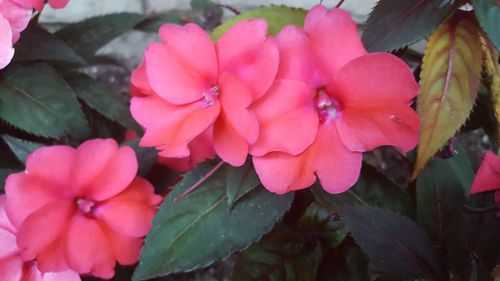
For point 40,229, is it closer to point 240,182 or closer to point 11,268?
point 11,268

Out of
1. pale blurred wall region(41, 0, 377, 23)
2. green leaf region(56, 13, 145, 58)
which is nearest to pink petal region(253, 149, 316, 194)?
green leaf region(56, 13, 145, 58)

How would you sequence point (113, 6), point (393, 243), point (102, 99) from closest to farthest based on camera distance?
point (393, 243) < point (102, 99) < point (113, 6)

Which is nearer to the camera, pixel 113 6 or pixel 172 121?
pixel 172 121

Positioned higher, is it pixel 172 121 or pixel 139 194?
pixel 172 121

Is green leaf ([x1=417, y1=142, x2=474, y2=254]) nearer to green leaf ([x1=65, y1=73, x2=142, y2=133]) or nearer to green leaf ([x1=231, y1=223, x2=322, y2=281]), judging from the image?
green leaf ([x1=231, y1=223, x2=322, y2=281])

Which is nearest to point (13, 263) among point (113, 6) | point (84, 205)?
point (84, 205)

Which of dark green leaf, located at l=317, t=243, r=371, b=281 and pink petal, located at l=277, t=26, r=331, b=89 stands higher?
pink petal, located at l=277, t=26, r=331, b=89

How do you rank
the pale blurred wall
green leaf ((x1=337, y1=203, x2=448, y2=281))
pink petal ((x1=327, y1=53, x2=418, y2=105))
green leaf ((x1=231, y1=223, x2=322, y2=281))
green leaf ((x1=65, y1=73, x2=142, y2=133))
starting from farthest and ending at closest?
the pale blurred wall, green leaf ((x1=65, y1=73, x2=142, y2=133)), green leaf ((x1=231, y1=223, x2=322, y2=281)), green leaf ((x1=337, y1=203, x2=448, y2=281)), pink petal ((x1=327, y1=53, x2=418, y2=105))

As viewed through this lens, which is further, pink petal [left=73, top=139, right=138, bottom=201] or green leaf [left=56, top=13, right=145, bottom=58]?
green leaf [left=56, top=13, right=145, bottom=58]
